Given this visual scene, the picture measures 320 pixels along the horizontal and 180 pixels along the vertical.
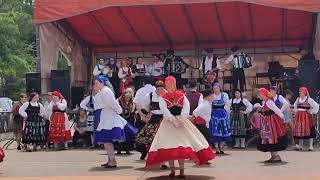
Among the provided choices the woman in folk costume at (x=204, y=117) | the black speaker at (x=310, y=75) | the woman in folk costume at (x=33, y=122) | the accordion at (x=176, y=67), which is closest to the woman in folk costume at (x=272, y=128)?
the woman in folk costume at (x=204, y=117)

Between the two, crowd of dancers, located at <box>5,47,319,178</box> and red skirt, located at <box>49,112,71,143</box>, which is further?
red skirt, located at <box>49,112,71,143</box>

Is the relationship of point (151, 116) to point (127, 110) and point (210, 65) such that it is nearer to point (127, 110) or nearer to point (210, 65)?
point (127, 110)

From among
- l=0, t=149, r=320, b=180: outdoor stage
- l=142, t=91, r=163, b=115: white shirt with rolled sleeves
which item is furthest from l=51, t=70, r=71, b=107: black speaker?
l=142, t=91, r=163, b=115: white shirt with rolled sleeves

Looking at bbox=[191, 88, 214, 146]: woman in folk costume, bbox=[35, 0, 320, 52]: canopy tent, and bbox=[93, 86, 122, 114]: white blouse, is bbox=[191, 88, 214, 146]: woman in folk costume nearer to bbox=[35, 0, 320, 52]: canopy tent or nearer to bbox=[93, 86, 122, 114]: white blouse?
bbox=[93, 86, 122, 114]: white blouse

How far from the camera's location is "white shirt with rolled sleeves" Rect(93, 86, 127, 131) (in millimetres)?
9117

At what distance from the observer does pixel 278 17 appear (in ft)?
51.7

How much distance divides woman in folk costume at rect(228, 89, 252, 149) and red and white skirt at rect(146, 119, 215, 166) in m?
5.44

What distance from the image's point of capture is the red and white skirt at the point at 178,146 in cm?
767

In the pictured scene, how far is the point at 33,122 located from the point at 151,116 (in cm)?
519

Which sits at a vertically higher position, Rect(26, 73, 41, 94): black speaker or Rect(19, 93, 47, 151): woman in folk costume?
Rect(26, 73, 41, 94): black speaker

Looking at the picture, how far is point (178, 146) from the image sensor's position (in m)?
7.70

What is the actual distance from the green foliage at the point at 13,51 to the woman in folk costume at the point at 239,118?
892 inches

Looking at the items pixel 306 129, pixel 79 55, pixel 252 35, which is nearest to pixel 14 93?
pixel 79 55

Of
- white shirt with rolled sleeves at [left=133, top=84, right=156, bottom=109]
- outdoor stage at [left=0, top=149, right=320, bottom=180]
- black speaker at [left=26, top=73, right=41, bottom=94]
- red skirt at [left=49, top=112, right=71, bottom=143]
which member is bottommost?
outdoor stage at [left=0, top=149, right=320, bottom=180]
